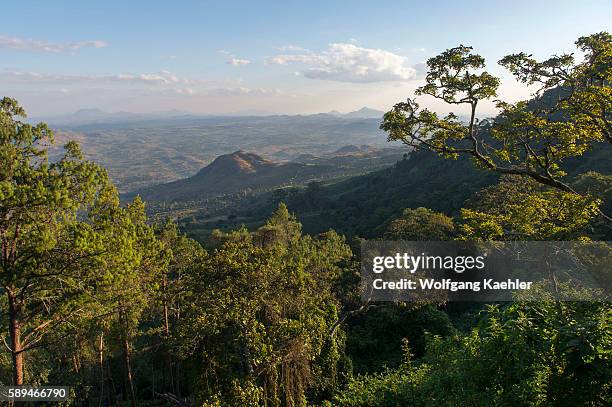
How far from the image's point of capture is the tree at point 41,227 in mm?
11078

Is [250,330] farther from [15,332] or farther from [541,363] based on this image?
[541,363]

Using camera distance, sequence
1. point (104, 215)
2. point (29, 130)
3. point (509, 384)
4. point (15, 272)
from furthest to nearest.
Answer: point (104, 215), point (29, 130), point (15, 272), point (509, 384)

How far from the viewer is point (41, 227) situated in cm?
1131

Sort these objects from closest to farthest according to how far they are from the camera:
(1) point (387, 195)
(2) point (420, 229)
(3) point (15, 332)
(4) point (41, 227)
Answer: (4) point (41, 227)
(3) point (15, 332)
(2) point (420, 229)
(1) point (387, 195)

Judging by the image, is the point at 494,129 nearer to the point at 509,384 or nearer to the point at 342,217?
the point at 509,384

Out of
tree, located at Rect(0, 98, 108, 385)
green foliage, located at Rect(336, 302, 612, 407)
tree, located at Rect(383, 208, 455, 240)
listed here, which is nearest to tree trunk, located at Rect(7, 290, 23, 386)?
tree, located at Rect(0, 98, 108, 385)

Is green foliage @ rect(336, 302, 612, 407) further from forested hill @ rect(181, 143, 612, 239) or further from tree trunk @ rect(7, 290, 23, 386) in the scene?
forested hill @ rect(181, 143, 612, 239)

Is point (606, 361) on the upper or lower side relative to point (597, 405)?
upper

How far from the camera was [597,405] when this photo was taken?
6375 millimetres

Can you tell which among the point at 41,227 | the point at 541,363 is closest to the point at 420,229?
the point at 541,363

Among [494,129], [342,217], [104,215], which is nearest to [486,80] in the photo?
[494,129]

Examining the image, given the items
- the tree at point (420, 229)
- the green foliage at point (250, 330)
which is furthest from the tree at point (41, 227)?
the tree at point (420, 229)

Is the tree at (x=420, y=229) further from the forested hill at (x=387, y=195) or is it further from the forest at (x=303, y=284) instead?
the forested hill at (x=387, y=195)

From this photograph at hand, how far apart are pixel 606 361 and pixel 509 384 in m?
1.72
